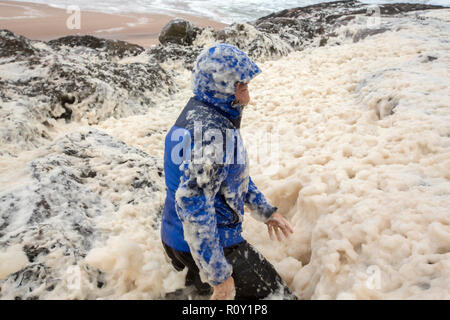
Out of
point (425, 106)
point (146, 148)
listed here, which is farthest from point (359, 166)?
point (146, 148)

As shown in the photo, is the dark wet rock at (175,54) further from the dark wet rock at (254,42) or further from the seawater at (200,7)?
the seawater at (200,7)

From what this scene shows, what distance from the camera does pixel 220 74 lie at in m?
1.63

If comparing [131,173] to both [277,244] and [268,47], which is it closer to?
[277,244]

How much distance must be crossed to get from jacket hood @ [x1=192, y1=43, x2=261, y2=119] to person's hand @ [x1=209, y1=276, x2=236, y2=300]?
3.07ft

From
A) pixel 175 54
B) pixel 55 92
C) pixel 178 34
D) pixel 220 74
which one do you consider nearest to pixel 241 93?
pixel 220 74

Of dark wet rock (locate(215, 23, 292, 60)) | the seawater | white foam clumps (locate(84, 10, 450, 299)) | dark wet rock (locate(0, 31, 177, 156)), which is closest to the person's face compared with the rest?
white foam clumps (locate(84, 10, 450, 299))

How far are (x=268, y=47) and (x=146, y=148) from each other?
6188 millimetres

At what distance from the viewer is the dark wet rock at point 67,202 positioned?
1.92 metres

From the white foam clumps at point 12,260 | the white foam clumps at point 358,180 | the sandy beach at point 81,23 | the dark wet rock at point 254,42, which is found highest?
the sandy beach at point 81,23

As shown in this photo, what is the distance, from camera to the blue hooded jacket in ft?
5.12

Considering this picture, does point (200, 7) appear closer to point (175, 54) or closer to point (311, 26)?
point (311, 26)

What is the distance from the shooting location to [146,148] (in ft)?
13.8

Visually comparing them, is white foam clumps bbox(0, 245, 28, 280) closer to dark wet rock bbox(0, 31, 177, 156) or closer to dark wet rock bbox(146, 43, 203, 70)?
dark wet rock bbox(0, 31, 177, 156)

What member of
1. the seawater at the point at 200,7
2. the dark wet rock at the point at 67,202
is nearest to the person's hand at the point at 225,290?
the dark wet rock at the point at 67,202
